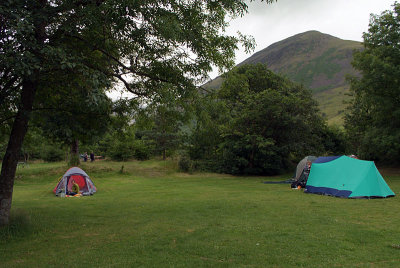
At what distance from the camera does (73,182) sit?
61.1 feet

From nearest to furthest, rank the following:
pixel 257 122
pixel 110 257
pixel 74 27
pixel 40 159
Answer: pixel 110 257
pixel 74 27
pixel 257 122
pixel 40 159

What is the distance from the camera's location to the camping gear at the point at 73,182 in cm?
1847

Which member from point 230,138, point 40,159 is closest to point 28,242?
point 230,138

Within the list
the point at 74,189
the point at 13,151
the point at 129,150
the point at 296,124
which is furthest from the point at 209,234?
the point at 129,150

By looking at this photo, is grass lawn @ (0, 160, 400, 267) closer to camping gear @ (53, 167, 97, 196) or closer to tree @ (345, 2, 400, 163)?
camping gear @ (53, 167, 97, 196)

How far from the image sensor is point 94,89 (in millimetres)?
6910

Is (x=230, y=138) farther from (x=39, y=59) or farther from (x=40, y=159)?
(x=40, y=159)

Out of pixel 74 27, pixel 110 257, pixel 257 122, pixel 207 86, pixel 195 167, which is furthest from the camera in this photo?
pixel 195 167

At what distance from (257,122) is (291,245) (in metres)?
23.9

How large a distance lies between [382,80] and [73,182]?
2510cm

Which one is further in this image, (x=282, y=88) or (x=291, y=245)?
(x=282, y=88)

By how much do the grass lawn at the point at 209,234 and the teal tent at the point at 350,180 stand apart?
1054mm

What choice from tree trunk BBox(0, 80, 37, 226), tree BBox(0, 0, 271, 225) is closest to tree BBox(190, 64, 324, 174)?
tree BBox(0, 0, 271, 225)

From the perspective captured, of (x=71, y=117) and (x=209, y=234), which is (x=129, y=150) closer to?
(x=71, y=117)
